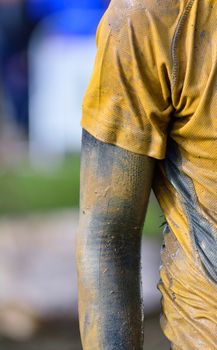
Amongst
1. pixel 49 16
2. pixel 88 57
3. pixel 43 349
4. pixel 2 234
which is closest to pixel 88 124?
pixel 43 349

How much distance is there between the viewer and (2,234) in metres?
7.91

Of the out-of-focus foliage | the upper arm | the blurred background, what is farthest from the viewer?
the out-of-focus foliage

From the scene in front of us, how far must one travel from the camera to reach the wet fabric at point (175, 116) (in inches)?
86.0

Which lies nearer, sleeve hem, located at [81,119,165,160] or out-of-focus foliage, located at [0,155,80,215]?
sleeve hem, located at [81,119,165,160]

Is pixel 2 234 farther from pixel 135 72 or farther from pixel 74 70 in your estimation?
pixel 135 72

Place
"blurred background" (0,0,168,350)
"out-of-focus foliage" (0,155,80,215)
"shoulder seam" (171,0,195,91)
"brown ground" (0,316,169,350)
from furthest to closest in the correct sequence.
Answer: "out-of-focus foliage" (0,155,80,215), "blurred background" (0,0,168,350), "brown ground" (0,316,169,350), "shoulder seam" (171,0,195,91)

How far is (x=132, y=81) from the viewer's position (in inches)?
88.2

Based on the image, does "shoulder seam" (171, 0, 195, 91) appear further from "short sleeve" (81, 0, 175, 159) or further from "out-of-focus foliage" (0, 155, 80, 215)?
"out-of-focus foliage" (0, 155, 80, 215)

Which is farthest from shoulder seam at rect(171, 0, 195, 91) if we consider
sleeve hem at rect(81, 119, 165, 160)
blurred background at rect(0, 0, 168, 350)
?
blurred background at rect(0, 0, 168, 350)

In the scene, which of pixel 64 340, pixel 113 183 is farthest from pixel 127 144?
pixel 64 340

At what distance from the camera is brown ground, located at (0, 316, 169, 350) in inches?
237

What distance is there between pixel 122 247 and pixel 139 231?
0.18ft

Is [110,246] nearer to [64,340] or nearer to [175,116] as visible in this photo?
[175,116]

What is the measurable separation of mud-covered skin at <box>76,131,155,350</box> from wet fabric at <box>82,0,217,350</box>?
62 mm
